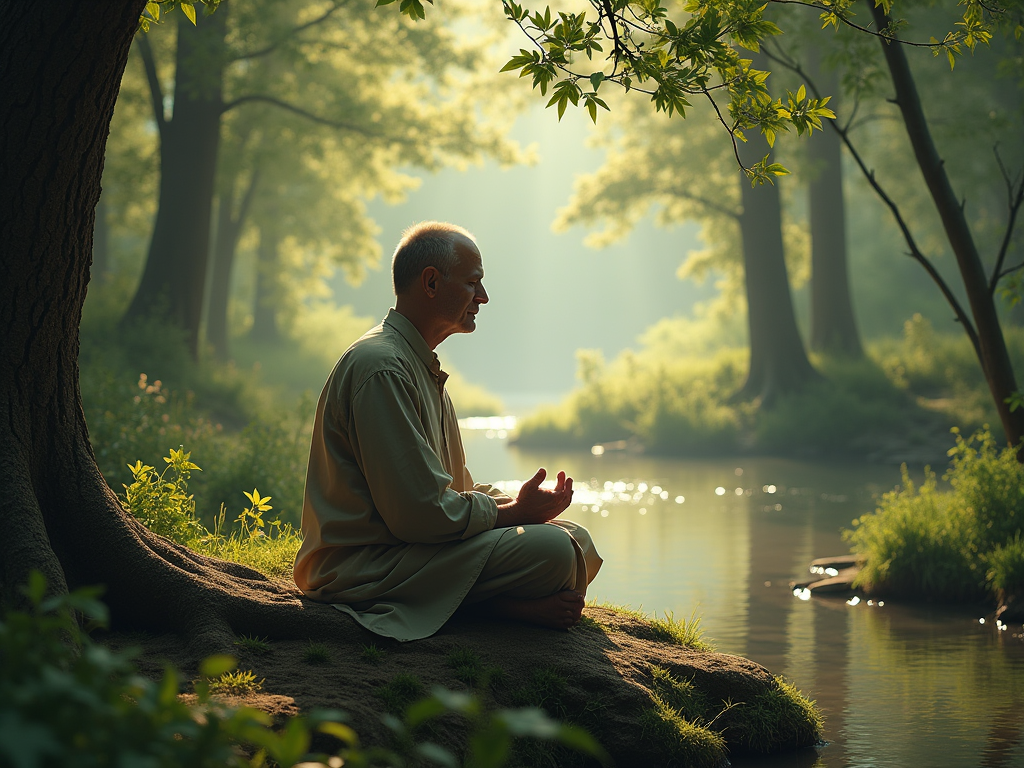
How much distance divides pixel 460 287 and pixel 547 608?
1.39 meters

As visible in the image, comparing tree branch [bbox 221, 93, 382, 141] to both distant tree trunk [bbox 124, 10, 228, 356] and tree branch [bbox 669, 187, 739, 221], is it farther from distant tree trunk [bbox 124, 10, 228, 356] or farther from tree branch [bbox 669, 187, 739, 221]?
tree branch [bbox 669, 187, 739, 221]

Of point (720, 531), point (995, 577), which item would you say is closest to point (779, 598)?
point (995, 577)

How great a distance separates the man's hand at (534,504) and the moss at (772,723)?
1194 millimetres

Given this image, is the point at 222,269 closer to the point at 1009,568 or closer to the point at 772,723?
the point at 1009,568

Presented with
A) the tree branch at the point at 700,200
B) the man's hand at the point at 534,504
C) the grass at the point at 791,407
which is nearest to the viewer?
the man's hand at the point at 534,504

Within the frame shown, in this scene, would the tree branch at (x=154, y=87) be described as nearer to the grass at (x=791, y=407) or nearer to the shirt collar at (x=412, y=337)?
the grass at (x=791, y=407)

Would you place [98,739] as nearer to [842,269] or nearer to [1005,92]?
[842,269]

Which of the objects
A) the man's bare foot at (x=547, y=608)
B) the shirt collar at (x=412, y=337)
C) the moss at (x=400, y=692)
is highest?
the shirt collar at (x=412, y=337)

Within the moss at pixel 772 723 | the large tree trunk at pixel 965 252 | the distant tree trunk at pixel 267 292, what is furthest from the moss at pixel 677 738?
the distant tree trunk at pixel 267 292

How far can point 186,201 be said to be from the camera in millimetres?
15297

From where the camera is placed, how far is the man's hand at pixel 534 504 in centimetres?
418

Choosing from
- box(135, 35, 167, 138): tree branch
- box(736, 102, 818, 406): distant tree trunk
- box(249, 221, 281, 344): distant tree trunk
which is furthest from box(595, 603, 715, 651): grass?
box(249, 221, 281, 344): distant tree trunk

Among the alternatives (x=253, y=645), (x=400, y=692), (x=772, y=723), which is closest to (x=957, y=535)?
(x=772, y=723)

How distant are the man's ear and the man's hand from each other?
0.90 metres
